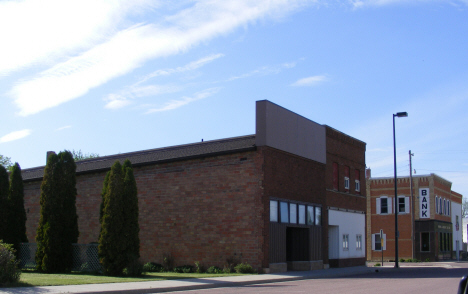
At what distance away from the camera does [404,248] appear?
58.8m

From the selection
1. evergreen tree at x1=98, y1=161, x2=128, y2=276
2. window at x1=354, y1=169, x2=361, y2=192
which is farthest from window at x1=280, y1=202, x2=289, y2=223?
window at x1=354, y1=169, x2=361, y2=192

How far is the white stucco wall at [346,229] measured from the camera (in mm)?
34062

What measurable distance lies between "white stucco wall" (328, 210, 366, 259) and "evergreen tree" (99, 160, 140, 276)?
15.0 metres

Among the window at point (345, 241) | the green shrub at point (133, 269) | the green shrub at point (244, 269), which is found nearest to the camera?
the green shrub at point (133, 269)

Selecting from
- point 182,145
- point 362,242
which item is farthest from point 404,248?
point 182,145

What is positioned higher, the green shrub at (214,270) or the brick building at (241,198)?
the brick building at (241,198)

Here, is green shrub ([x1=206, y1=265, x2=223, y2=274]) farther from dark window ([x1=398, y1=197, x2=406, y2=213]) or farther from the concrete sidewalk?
dark window ([x1=398, y1=197, x2=406, y2=213])

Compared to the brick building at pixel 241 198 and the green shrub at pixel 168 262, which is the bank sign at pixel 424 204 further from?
the green shrub at pixel 168 262

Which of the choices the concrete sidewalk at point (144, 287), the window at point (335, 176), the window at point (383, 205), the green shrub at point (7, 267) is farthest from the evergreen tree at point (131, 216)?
the window at point (383, 205)

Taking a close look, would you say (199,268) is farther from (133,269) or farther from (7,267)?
(7,267)

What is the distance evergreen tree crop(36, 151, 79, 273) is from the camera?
928 inches

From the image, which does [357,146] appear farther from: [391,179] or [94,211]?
[391,179]

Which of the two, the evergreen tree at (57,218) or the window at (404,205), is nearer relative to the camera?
the evergreen tree at (57,218)

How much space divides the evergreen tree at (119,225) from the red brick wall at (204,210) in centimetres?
540
